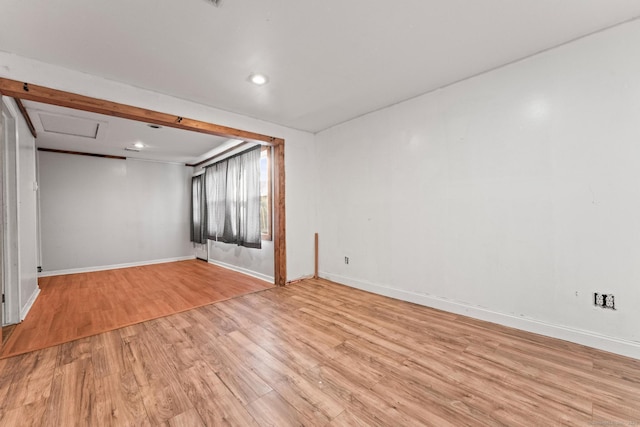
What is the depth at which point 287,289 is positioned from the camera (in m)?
3.90

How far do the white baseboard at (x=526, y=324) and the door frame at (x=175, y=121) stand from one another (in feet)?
5.34

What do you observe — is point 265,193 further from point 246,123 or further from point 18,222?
point 18,222

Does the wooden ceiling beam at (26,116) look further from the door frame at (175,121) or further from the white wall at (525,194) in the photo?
the white wall at (525,194)

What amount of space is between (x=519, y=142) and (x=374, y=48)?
1.66 meters

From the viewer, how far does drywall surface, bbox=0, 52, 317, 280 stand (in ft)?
7.63

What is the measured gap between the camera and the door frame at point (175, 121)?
2.28 meters

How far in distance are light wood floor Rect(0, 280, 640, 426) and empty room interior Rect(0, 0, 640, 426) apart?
0.02 m

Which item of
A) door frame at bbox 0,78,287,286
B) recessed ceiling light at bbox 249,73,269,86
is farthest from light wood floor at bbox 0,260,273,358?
recessed ceiling light at bbox 249,73,269,86

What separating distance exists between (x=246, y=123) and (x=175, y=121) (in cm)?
98

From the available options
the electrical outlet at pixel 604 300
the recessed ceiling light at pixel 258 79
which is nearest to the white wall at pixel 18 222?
the recessed ceiling light at pixel 258 79

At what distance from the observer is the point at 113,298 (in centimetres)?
365

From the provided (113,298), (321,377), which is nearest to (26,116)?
(113,298)

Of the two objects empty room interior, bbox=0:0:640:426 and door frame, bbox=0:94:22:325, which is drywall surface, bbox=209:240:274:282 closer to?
empty room interior, bbox=0:0:640:426

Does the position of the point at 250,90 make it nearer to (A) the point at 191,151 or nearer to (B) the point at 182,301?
(B) the point at 182,301
